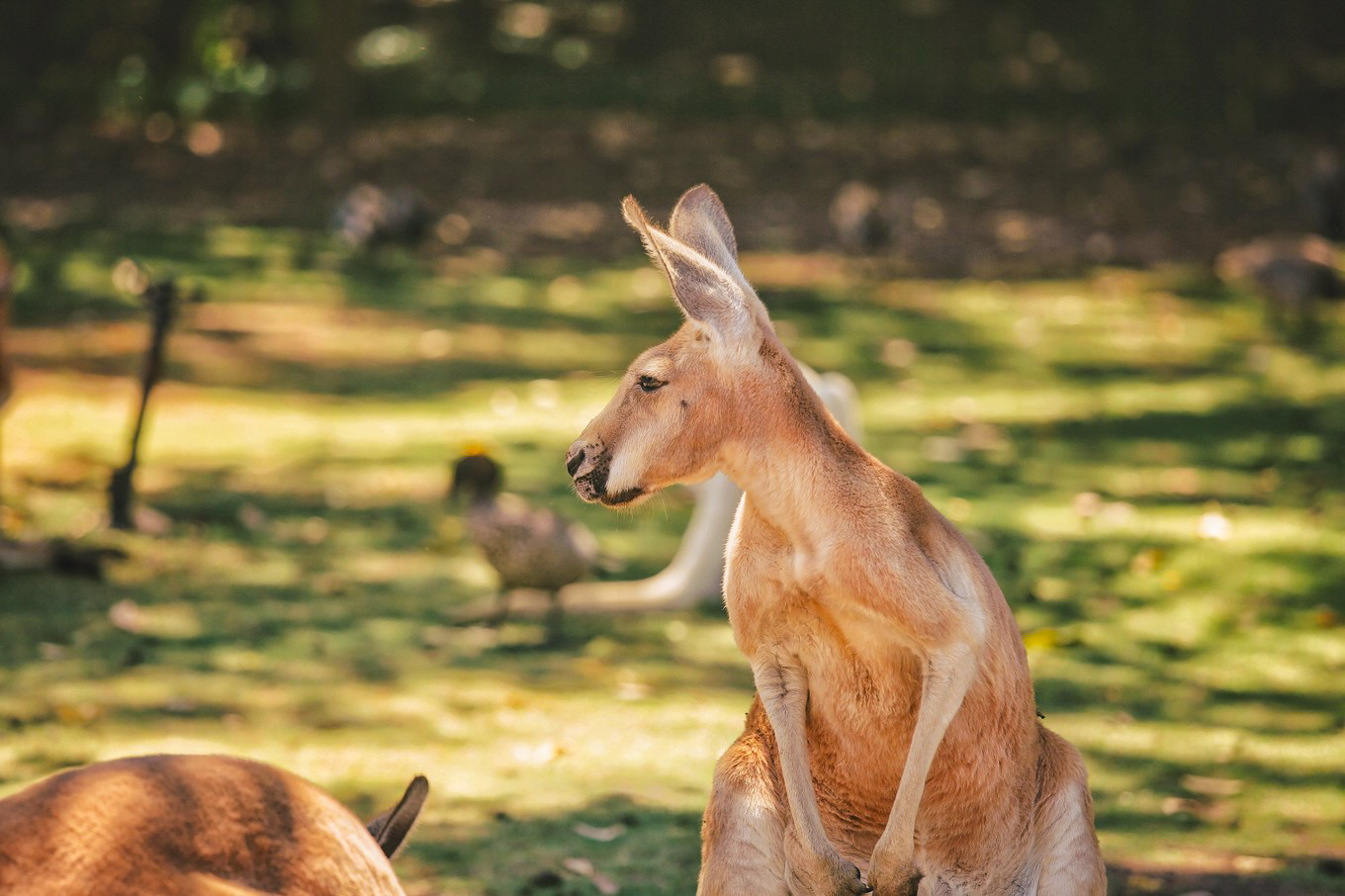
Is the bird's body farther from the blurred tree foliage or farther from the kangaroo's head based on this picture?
the blurred tree foliage

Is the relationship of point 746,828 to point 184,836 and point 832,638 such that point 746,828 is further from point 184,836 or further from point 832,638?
point 184,836

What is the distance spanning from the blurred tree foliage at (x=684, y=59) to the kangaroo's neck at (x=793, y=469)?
15.9 meters

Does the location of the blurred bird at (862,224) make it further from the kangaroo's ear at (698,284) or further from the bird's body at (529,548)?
the kangaroo's ear at (698,284)

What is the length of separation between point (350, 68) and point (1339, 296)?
1153cm

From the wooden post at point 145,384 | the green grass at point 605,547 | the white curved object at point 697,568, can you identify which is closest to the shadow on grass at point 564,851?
the green grass at point 605,547

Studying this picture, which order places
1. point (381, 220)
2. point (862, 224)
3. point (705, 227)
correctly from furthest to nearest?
point (381, 220) < point (862, 224) < point (705, 227)

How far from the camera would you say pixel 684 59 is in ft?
69.9

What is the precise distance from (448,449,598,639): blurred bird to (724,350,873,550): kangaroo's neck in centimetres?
360

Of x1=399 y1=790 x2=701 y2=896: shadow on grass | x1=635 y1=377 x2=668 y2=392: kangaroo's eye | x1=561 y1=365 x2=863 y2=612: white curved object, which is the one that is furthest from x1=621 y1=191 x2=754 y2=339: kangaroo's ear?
x1=561 y1=365 x2=863 y2=612: white curved object

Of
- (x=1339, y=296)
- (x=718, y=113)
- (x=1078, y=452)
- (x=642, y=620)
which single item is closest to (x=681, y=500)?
(x=642, y=620)

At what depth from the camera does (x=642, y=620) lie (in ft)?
21.2

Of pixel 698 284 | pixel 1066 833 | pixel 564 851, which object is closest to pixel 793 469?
pixel 698 284

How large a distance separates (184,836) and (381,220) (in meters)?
12.3

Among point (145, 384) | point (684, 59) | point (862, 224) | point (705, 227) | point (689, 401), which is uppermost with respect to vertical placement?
point (684, 59)
